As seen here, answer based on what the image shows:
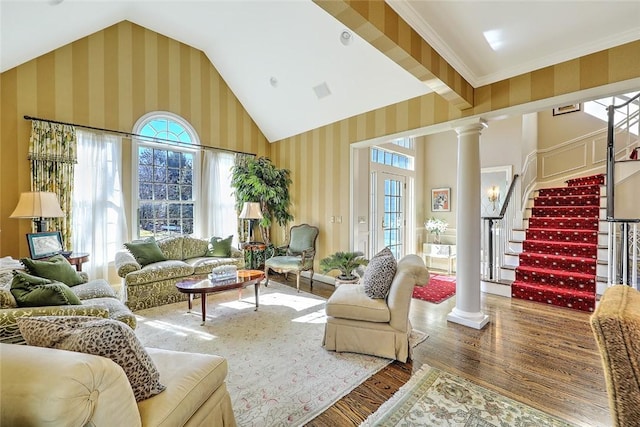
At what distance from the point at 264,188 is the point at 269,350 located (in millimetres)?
3422

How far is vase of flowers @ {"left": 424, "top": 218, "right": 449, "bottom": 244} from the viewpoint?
A: 21.7ft

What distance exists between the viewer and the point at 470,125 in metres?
3.23

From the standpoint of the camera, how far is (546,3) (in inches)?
82.0

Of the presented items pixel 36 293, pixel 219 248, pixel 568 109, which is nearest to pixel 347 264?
pixel 219 248

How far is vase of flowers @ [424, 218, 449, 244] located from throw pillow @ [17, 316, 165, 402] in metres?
6.38

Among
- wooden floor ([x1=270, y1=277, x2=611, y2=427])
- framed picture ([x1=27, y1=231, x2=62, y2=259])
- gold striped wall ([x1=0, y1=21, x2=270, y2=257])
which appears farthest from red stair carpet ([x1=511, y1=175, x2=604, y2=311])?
framed picture ([x1=27, y1=231, x2=62, y2=259])

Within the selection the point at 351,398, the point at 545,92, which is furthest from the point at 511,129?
the point at 351,398

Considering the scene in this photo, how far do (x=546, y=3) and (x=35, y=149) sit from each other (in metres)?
5.79

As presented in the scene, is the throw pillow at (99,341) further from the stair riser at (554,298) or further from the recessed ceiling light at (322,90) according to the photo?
the stair riser at (554,298)

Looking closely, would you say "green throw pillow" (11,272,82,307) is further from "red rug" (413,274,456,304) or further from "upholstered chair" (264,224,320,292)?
"red rug" (413,274,456,304)

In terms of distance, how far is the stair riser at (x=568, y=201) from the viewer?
4801 millimetres

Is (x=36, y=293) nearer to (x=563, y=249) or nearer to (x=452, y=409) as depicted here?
(x=452, y=409)

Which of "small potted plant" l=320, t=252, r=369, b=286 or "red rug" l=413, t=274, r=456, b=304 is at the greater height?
"small potted plant" l=320, t=252, r=369, b=286

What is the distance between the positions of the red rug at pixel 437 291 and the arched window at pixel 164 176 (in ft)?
14.0
